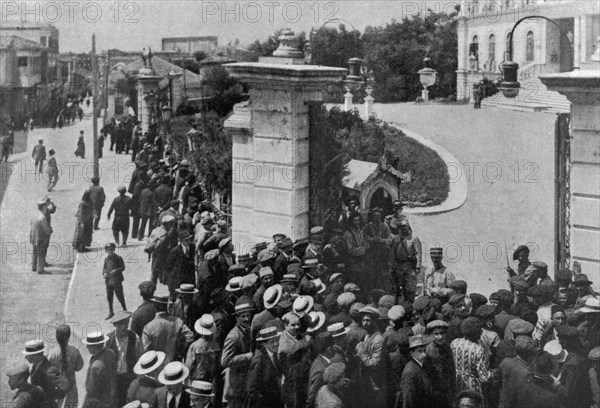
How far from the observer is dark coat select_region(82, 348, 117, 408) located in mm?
6762

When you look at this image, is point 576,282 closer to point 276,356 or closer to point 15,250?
point 276,356

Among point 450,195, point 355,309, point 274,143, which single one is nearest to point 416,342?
point 355,309

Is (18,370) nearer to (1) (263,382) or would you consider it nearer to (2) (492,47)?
(1) (263,382)

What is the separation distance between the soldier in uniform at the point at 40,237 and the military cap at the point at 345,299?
4607 millimetres

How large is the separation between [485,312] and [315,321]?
4.34 feet

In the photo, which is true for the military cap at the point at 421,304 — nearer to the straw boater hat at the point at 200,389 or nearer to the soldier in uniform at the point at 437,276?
the soldier in uniform at the point at 437,276

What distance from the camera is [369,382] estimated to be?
6652 mm

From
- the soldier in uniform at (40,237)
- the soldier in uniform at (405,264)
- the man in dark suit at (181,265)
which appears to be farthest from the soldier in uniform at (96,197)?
the soldier in uniform at (405,264)

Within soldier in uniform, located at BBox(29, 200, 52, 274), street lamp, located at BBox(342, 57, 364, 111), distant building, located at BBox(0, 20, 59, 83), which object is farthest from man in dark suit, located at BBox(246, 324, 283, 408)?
distant building, located at BBox(0, 20, 59, 83)

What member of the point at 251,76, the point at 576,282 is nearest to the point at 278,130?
the point at 251,76

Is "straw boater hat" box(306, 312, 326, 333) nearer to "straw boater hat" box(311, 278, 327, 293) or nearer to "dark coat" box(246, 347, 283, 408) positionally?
"dark coat" box(246, 347, 283, 408)

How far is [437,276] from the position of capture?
27.7ft

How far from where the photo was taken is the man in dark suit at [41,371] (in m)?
6.79

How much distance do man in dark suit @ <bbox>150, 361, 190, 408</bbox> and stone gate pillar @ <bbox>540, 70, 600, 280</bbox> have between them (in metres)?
3.88
